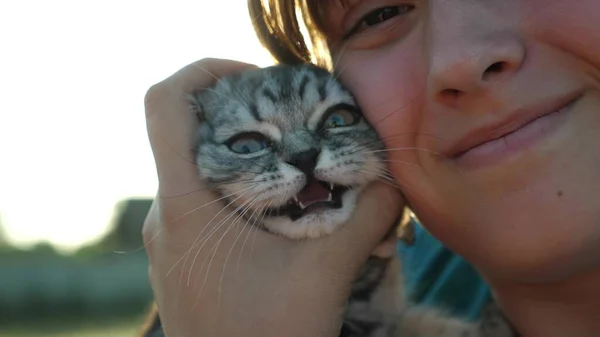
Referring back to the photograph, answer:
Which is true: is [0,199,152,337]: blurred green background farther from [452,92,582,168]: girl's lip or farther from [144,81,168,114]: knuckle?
[452,92,582,168]: girl's lip

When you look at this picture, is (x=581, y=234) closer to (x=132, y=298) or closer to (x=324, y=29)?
(x=324, y=29)

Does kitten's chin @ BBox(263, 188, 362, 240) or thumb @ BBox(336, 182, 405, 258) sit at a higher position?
kitten's chin @ BBox(263, 188, 362, 240)

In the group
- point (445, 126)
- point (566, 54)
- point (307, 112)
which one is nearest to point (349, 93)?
point (307, 112)

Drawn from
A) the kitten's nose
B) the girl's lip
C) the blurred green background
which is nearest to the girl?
the girl's lip

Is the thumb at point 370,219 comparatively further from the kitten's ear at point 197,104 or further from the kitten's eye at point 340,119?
the kitten's ear at point 197,104

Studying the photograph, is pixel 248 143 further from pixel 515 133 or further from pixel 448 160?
pixel 515 133

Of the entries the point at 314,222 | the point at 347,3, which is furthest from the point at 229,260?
the point at 347,3
